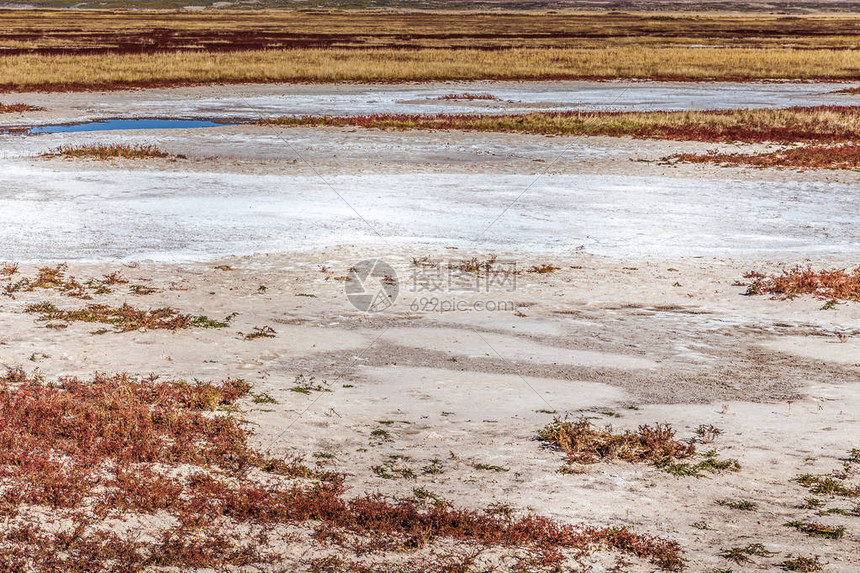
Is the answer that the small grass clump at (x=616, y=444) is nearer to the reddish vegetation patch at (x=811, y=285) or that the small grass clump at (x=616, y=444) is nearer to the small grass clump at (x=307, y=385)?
the small grass clump at (x=307, y=385)

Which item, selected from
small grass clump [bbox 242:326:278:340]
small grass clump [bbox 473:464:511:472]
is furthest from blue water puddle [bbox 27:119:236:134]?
small grass clump [bbox 473:464:511:472]

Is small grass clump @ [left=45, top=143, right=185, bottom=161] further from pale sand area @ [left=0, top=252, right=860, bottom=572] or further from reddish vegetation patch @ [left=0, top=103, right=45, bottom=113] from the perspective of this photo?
reddish vegetation patch @ [left=0, top=103, right=45, bottom=113]

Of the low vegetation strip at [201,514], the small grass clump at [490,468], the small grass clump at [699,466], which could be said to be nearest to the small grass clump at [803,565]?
the low vegetation strip at [201,514]

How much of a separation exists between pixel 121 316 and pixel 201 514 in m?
6.72

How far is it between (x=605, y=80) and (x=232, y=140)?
36.1 m

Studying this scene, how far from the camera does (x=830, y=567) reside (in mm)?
7078

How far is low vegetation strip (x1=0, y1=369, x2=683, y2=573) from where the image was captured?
23.4ft

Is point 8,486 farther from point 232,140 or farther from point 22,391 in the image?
point 232,140

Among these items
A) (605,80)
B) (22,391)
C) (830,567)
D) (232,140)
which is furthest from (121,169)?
(605,80)

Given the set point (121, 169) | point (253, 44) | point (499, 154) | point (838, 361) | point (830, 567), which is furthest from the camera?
point (253, 44)

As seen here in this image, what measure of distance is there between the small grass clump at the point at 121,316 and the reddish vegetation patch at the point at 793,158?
826 inches

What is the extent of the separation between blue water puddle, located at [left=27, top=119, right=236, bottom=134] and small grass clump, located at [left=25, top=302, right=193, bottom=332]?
24570mm

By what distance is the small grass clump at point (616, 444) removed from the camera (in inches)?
360

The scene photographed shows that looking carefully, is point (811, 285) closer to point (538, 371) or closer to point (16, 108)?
point (538, 371)
